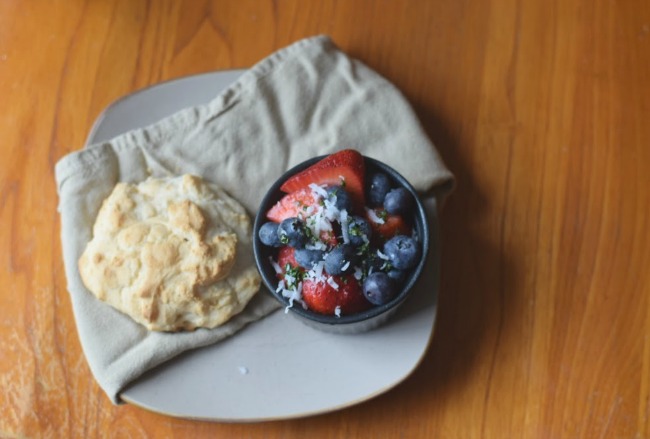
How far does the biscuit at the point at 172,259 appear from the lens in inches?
47.2

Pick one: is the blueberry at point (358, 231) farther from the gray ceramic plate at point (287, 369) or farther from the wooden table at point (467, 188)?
the wooden table at point (467, 188)

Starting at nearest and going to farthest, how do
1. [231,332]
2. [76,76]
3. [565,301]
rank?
[231,332]
[565,301]
[76,76]

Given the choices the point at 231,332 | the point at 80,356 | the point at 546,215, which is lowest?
the point at 80,356

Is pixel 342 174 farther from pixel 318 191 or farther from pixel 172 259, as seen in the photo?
pixel 172 259

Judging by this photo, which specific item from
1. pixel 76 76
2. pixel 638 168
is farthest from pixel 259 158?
pixel 638 168

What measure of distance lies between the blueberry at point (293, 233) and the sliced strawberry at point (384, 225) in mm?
116

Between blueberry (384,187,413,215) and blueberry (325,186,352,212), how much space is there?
7cm

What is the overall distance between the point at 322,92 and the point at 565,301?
63 centimetres

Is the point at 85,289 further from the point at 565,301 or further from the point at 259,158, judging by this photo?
the point at 565,301

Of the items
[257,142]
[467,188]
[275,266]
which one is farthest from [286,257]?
[467,188]

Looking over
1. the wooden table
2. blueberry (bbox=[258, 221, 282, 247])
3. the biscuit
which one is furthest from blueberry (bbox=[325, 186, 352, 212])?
the wooden table

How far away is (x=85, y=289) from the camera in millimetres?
1254

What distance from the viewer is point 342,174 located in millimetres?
1157

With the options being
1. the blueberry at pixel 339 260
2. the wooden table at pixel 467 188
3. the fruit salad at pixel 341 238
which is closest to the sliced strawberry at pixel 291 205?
the fruit salad at pixel 341 238
